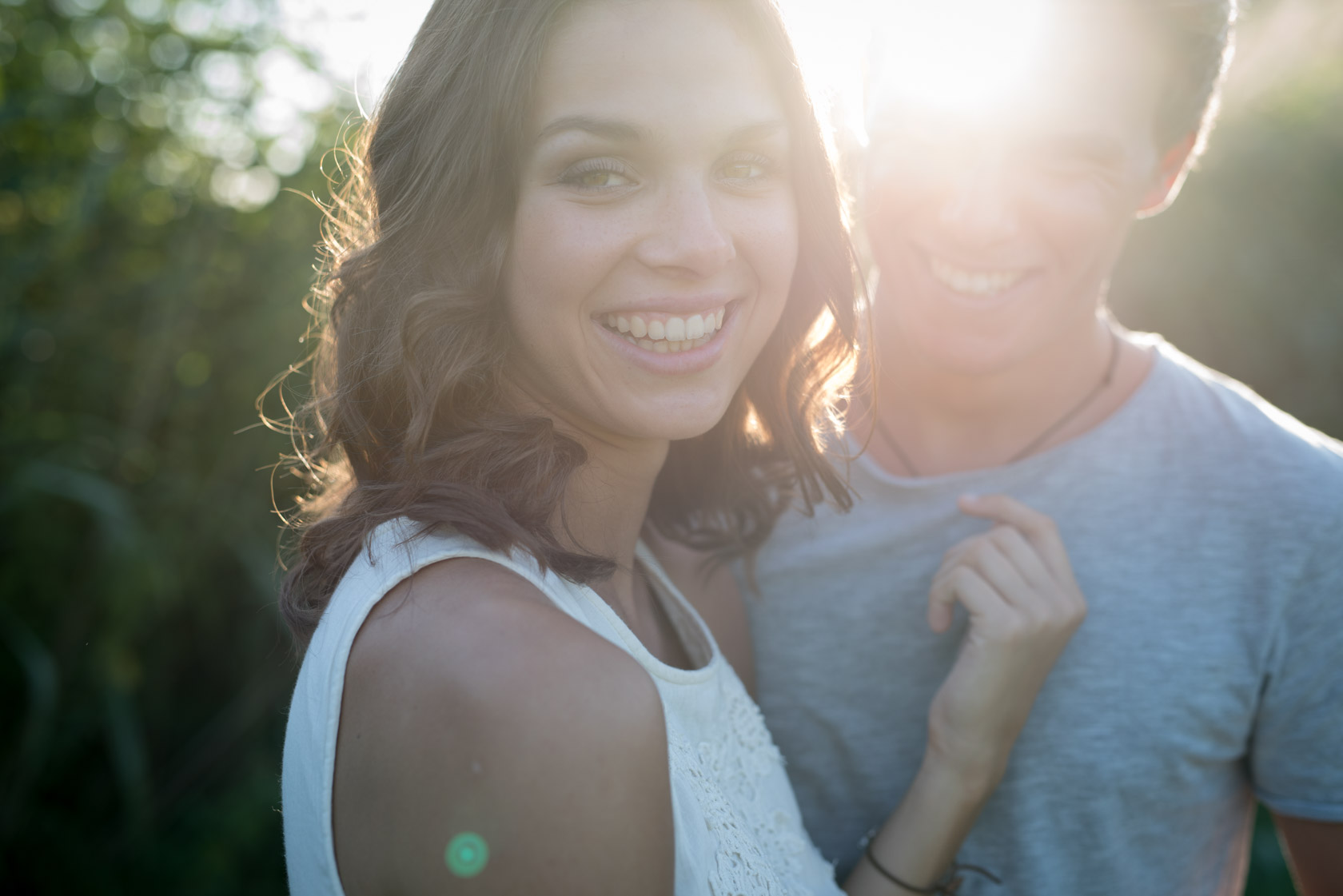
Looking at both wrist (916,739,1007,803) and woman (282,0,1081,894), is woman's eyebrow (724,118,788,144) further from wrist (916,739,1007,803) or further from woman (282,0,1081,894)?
wrist (916,739,1007,803)

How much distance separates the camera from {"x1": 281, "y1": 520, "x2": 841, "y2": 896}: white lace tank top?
1.09 meters

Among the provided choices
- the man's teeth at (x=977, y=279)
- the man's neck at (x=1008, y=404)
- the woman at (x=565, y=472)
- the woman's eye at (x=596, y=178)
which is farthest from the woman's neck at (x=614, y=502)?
the man's teeth at (x=977, y=279)

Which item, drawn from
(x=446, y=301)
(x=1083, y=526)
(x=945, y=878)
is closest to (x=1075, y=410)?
(x=1083, y=526)

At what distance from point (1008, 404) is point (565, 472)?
1.20 metres

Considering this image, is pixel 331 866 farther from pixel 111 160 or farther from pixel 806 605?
pixel 111 160

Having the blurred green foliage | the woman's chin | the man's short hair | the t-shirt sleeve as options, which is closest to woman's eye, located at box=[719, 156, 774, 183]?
the woman's chin

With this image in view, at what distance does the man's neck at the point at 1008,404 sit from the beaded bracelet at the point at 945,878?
0.83 meters

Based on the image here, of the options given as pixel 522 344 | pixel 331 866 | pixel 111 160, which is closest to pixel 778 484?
pixel 522 344

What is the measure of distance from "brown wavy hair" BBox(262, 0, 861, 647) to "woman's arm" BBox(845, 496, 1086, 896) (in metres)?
0.67

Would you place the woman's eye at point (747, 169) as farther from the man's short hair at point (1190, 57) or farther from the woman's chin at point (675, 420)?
the man's short hair at point (1190, 57)

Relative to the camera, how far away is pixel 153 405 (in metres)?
3.09

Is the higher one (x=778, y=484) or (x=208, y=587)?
(x=778, y=484)

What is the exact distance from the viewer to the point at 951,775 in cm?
170

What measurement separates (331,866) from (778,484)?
1.20 meters
